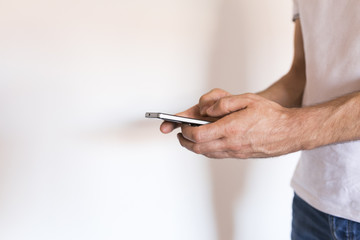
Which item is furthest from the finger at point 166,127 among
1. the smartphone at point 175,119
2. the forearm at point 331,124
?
the forearm at point 331,124

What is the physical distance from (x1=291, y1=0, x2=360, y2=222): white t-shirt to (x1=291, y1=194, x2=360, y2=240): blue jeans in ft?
0.05

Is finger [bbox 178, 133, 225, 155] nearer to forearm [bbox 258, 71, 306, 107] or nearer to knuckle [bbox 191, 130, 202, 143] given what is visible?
knuckle [bbox 191, 130, 202, 143]

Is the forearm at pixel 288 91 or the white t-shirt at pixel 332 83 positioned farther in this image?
the forearm at pixel 288 91

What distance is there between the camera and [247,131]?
0.41 m

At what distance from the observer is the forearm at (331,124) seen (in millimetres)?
414

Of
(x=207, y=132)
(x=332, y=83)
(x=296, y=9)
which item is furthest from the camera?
(x=296, y=9)

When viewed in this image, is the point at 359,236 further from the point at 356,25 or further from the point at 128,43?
the point at 128,43

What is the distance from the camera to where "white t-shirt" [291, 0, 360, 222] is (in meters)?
0.50

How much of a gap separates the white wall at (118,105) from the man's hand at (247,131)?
13.9 inches

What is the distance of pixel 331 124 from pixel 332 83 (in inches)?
5.8

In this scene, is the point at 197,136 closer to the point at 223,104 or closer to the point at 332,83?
the point at 223,104

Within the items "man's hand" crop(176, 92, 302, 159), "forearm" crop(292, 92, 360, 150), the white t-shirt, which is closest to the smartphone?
"man's hand" crop(176, 92, 302, 159)

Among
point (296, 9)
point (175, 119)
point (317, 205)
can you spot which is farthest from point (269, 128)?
point (296, 9)

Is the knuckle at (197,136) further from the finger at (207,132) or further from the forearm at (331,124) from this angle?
the forearm at (331,124)
